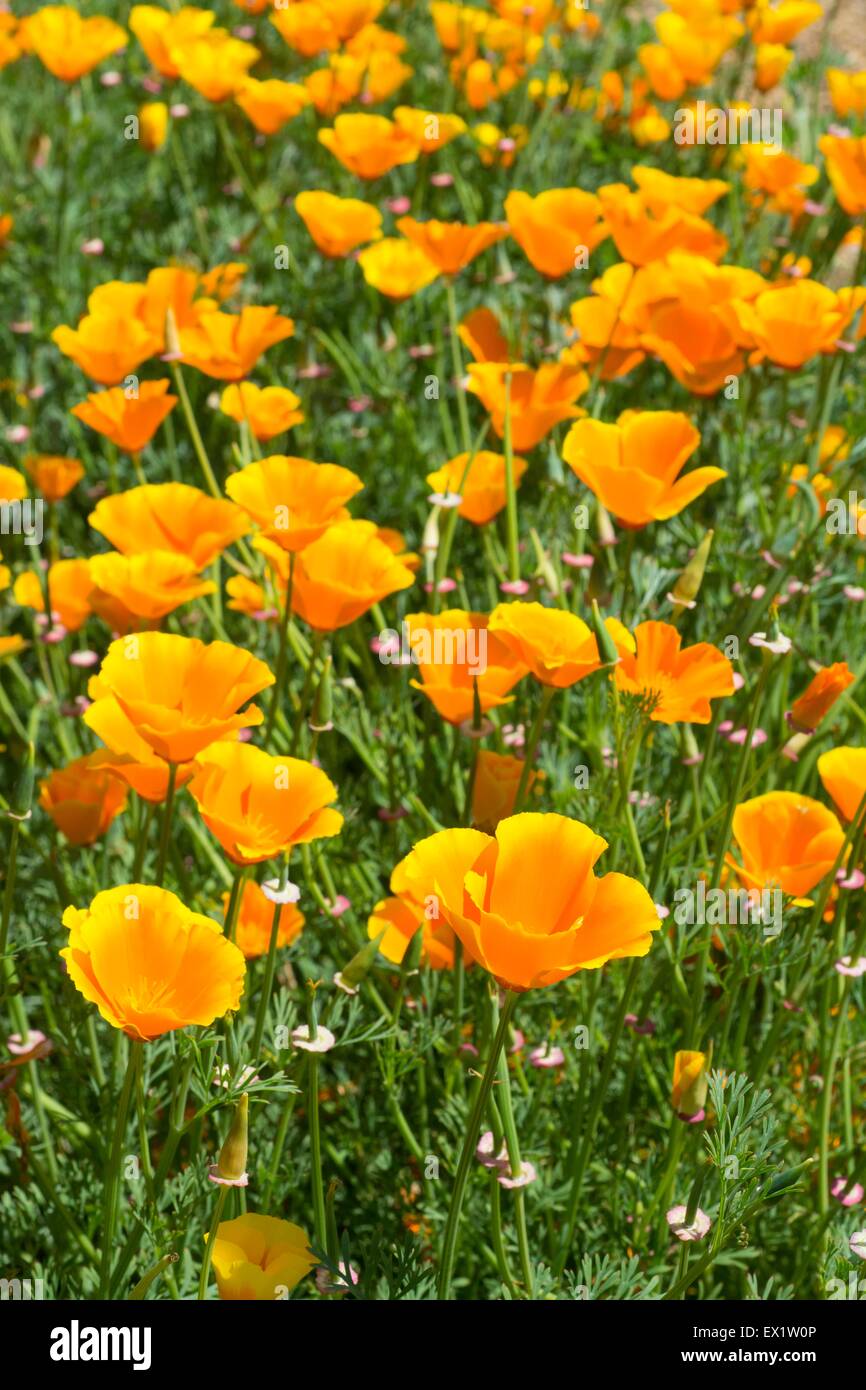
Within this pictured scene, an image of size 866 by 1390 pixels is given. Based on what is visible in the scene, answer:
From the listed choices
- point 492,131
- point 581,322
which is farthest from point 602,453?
point 492,131

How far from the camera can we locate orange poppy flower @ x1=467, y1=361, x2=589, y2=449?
185 cm

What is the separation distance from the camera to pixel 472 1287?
1.49 metres

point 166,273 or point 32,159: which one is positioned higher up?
point 32,159

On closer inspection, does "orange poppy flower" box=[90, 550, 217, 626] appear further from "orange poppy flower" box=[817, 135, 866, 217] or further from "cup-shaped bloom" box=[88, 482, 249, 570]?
"orange poppy flower" box=[817, 135, 866, 217]

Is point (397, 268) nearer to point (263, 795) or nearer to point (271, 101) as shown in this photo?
point (271, 101)

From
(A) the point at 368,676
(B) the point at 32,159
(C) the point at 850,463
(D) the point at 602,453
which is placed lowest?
(A) the point at 368,676

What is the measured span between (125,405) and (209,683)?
671 mm

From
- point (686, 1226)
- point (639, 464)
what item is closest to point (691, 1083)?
point (686, 1226)

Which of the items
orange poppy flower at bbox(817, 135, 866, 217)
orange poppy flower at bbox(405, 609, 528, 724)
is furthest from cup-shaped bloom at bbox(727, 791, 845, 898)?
orange poppy flower at bbox(817, 135, 866, 217)

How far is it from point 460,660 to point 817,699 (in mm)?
339

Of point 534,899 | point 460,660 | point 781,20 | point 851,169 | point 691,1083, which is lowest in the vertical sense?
point 691,1083

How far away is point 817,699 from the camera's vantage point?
4.51 ft
